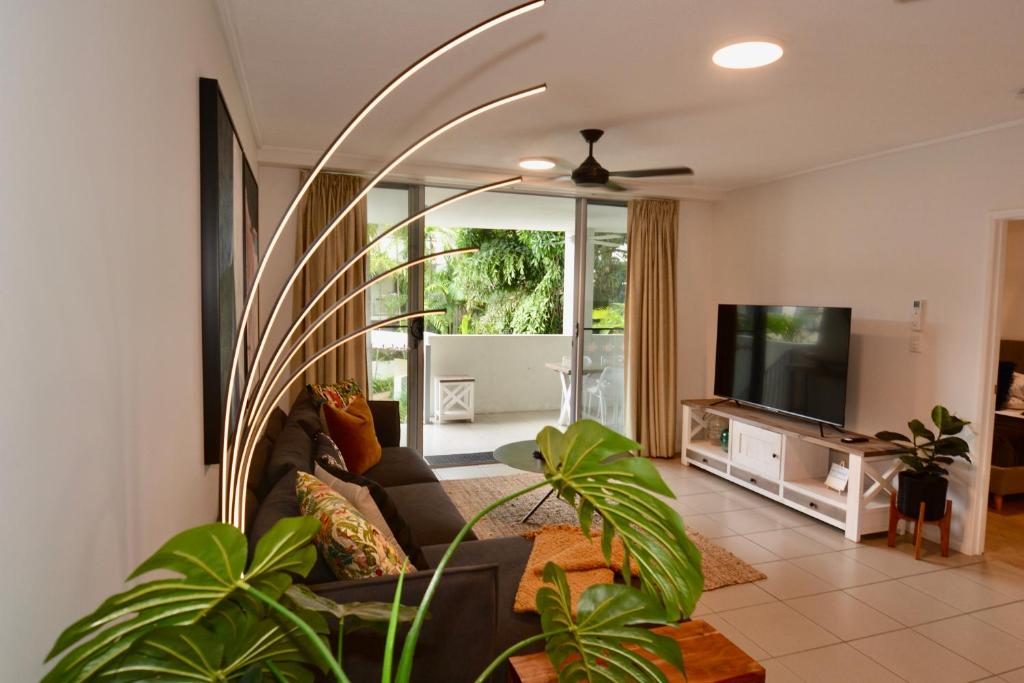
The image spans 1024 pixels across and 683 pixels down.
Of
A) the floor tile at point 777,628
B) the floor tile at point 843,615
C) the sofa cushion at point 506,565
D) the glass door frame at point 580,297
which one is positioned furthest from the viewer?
the glass door frame at point 580,297

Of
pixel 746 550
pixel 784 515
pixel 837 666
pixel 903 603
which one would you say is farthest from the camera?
pixel 784 515

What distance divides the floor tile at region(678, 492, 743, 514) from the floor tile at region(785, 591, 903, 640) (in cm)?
131

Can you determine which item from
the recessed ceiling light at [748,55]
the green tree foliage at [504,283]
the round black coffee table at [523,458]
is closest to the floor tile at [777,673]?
the round black coffee table at [523,458]

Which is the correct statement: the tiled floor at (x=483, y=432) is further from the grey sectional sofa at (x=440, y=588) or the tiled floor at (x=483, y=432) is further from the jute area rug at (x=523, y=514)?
the grey sectional sofa at (x=440, y=588)

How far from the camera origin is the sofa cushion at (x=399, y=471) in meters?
3.65

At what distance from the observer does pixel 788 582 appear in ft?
11.5

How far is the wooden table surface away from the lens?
176cm

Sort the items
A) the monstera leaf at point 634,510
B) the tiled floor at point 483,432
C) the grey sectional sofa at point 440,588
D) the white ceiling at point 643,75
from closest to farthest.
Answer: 1. the monstera leaf at point 634,510
2. the grey sectional sofa at point 440,588
3. the white ceiling at point 643,75
4. the tiled floor at point 483,432

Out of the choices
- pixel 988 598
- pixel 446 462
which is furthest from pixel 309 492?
pixel 446 462

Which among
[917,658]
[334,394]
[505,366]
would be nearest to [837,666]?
[917,658]

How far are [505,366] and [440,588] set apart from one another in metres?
7.05

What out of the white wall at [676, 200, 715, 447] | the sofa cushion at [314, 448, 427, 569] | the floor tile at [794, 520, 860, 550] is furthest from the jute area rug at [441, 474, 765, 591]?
the white wall at [676, 200, 715, 447]

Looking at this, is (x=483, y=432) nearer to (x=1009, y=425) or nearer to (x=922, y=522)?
(x=922, y=522)

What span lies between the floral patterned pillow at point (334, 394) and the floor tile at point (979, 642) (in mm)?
3267
